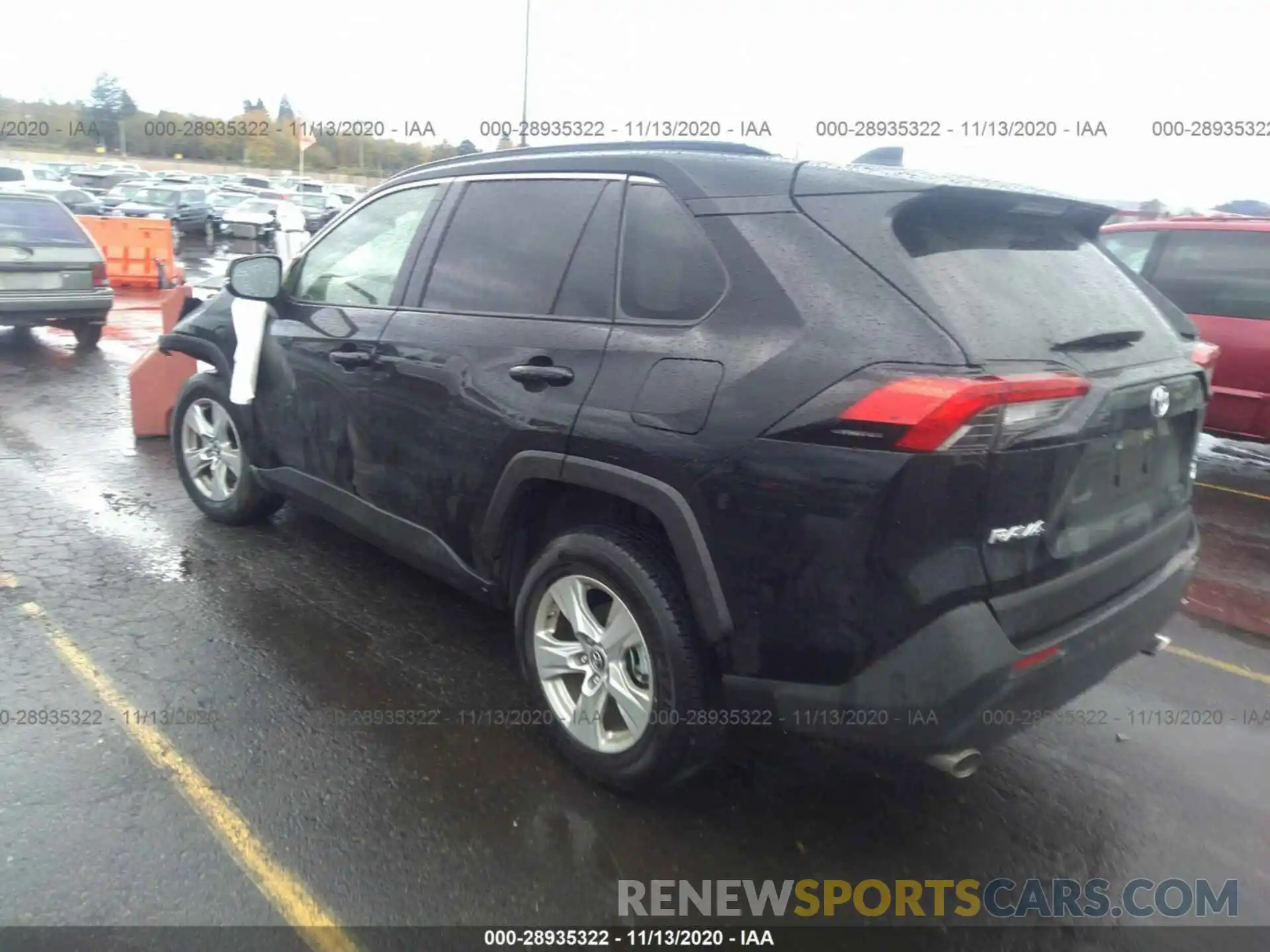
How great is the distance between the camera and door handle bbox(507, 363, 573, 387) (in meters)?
3.00

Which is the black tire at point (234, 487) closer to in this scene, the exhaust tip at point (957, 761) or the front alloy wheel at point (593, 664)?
the front alloy wheel at point (593, 664)

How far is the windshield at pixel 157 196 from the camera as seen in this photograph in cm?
2770

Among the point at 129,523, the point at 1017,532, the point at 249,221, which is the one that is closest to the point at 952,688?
the point at 1017,532

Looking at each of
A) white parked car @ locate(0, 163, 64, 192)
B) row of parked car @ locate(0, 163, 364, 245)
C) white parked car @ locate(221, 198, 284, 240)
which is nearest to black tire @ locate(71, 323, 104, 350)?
row of parked car @ locate(0, 163, 364, 245)

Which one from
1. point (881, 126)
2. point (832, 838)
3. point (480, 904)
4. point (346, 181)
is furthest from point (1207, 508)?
point (346, 181)

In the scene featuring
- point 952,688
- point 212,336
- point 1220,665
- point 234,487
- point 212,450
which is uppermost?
point 212,336

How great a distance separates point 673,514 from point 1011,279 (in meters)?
1.14

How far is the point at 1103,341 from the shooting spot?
2.71m

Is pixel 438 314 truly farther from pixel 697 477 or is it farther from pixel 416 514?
pixel 697 477

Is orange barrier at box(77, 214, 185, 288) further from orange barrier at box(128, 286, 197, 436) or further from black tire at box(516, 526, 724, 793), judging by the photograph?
black tire at box(516, 526, 724, 793)

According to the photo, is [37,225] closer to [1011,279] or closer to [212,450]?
[212,450]

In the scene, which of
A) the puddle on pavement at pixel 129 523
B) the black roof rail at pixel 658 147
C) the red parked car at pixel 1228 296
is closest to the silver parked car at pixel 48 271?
the puddle on pavement at pixel 129 523

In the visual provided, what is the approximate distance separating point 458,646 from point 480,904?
60.4 inches

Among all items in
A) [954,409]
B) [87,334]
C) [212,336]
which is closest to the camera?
[954,409]
